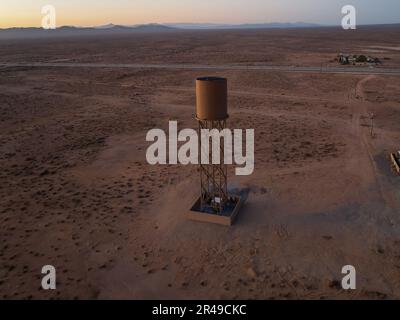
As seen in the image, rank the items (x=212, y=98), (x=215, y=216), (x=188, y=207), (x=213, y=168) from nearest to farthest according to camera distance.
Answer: (x=212, y=98) → (x=215, y=216) → (x=213, y=168) → (x=188, y=207)

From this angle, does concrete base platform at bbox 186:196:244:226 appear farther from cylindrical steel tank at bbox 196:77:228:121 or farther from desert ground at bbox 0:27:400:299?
cylindrical steel tank at bbox 196:77:228:121

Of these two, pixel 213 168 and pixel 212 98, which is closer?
pixel 212 98

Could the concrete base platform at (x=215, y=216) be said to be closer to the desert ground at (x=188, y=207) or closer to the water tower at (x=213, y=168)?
the water tower at (x=213, y=168)

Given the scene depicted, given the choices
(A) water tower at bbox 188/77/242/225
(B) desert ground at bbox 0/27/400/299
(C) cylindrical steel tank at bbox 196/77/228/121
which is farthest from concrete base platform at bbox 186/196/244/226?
(C) cylindrical steel tank at bbox 196/77/228/121

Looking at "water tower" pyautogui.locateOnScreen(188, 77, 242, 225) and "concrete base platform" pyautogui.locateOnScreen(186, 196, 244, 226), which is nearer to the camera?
"water tower" pyautogui.locateOnScreen(188, 77, 242, 225)

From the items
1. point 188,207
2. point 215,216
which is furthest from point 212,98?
point 188,207

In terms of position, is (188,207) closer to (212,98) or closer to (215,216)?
(215,216)
